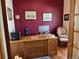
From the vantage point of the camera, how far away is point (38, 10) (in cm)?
557

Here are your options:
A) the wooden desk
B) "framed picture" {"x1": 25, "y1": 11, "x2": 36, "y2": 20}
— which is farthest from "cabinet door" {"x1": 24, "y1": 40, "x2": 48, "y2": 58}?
"framed picture" {"x1": 25, "y1": 11, "x2": 36, "y2": 20}

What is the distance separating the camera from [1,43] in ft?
4.21

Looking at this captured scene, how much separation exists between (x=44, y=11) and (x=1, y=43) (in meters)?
4.58

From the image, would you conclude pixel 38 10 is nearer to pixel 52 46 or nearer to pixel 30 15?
pixel 30 15

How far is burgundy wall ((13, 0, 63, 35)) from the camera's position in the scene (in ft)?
17.5

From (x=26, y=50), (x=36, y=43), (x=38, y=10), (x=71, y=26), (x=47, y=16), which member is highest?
(x=38, y=10)

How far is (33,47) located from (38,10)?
2.32 m

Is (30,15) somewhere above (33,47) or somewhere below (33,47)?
above

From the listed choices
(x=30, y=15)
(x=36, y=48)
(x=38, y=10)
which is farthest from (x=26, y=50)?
(x=38, y=10)

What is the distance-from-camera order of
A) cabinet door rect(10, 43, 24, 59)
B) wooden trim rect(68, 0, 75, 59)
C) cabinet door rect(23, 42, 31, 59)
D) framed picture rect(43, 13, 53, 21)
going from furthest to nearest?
framed picture rect(43, 13, 53, 21) < cabinet door rect(23, 42, 31, 59) < cabinet door rect(10, 43, 24, 59) < wooden trim rect(68, 0, 75, 59)

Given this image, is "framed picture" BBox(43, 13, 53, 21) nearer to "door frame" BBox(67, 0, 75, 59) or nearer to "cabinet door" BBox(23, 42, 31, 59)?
"cabinet door" BBox(23, 42, 31, 59)

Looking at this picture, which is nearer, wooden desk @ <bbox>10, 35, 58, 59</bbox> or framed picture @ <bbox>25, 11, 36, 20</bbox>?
wooden desk @ <bbox>10, 35, 58, 59</bbox>

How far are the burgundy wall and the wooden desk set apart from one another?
1705mm

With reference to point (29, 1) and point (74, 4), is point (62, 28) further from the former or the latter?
point (74, 4)
